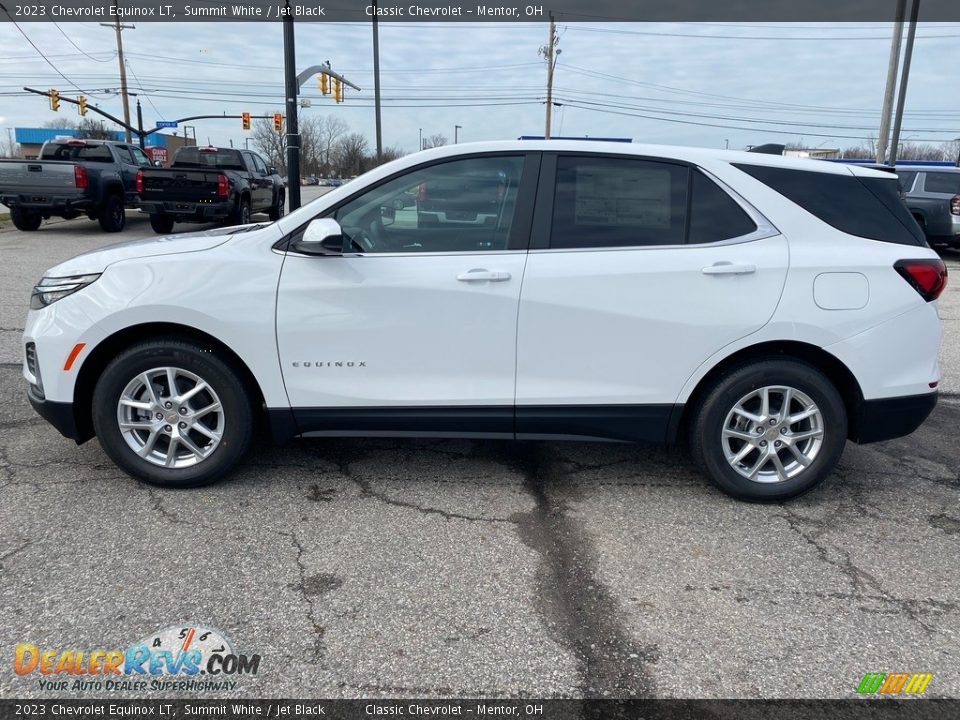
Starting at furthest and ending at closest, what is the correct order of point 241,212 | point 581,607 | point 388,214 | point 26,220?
1. point 26,220
2. point 241,212
3. point 388,214
4. point 581,607

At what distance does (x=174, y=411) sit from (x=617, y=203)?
2488 mm

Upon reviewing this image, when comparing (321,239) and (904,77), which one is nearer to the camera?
(321,239)

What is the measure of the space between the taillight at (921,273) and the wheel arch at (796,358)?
1.71 ft

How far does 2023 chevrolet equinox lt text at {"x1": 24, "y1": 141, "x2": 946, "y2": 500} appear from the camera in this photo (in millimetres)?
3650

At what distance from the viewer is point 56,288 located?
12.4 ft

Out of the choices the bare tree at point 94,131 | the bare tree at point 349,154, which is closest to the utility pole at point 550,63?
the bare tree at point 349,154

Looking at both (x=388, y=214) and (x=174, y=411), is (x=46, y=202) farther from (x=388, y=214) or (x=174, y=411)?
(x=388, y=214)

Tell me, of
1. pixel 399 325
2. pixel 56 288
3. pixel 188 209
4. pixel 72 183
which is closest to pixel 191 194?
pixel 188 209

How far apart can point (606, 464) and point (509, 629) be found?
1.81 m

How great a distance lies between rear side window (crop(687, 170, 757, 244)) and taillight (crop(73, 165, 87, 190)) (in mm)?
14556

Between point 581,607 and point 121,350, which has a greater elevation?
point 121,350

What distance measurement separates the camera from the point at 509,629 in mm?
2793

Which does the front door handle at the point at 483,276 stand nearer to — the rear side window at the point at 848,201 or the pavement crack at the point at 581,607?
the pavement crack at the point at 581,607

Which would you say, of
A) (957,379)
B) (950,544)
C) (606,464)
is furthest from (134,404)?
(957,379)
